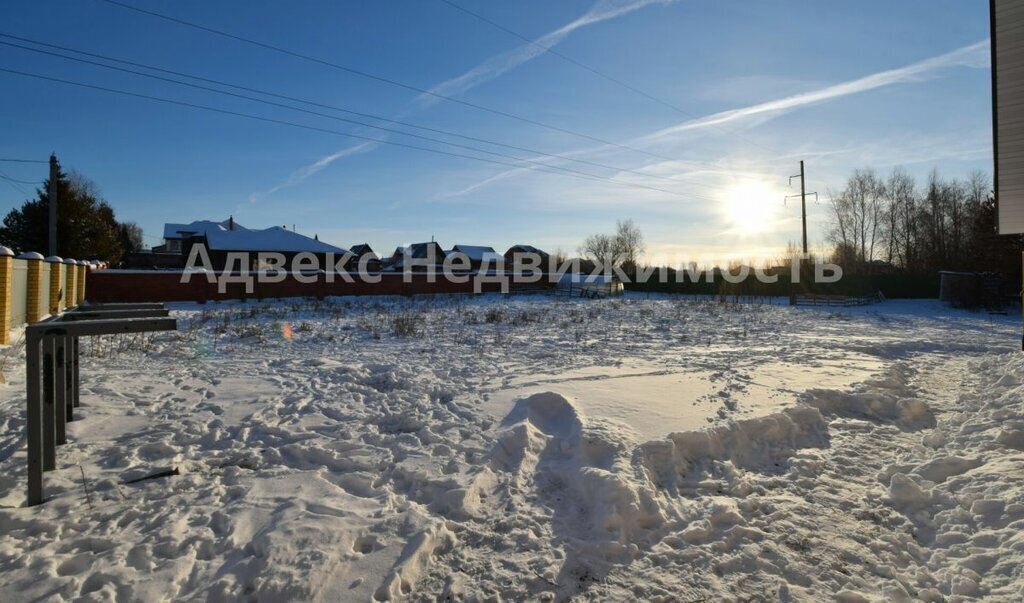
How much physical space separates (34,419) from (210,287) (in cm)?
2285

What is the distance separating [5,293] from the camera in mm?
8648

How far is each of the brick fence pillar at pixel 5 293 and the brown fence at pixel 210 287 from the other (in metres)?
13.6

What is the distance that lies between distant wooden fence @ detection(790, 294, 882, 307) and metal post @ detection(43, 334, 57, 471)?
87.5ft

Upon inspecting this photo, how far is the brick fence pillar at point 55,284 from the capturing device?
1168 centimetres

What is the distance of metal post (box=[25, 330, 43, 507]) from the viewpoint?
9.19 ft

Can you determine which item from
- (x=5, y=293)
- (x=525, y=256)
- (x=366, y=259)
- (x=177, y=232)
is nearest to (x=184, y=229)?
(x=177, y=232)

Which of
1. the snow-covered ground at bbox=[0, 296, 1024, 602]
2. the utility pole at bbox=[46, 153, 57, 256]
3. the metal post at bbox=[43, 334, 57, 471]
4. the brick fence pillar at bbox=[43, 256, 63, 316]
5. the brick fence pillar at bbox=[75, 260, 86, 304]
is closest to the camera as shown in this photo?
the snow-covered ground at bbox=[0, 296, 1024, 602]

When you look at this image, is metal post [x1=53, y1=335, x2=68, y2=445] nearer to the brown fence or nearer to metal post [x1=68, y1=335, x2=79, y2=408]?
metal post [x1=68, y1=335, x2=79, y2=408]

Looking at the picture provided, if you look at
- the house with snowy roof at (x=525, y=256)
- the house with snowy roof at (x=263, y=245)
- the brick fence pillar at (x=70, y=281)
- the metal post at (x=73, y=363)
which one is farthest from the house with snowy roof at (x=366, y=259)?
the metal post at (x=73, y=363)

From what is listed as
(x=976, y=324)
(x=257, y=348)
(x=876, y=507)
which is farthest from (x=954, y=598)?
(x=976, y=324)

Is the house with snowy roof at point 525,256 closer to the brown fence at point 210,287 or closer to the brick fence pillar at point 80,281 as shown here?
the brown fence at point 210,287

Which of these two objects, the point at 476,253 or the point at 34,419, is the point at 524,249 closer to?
the point at 476,253

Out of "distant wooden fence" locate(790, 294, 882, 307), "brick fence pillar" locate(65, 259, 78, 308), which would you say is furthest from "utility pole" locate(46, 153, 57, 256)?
"distant wooden fence" locate(790, 294, 882, 307)

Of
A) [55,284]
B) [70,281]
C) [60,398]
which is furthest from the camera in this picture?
[70,281]
